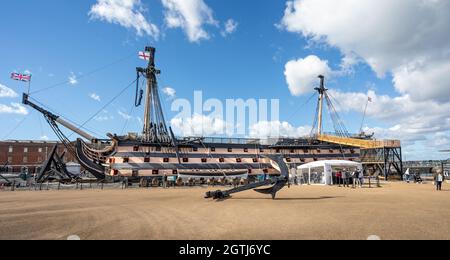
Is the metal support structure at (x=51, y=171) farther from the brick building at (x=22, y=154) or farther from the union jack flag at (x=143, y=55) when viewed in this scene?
the brick building at (x=22, y=154)

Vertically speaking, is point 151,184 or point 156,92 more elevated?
point 156,92

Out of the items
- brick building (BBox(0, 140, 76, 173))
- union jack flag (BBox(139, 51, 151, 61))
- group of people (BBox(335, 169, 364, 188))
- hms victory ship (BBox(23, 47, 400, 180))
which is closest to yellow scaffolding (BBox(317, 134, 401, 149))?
hms victory ship (BBox(23, 47, 400, 180))

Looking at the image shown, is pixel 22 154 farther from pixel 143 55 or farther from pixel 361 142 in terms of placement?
pixel 361 142

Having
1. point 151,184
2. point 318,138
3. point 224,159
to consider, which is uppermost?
point 318,138

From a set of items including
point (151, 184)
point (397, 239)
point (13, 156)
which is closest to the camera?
point (397, 239)

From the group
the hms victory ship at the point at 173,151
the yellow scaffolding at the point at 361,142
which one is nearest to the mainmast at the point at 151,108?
the hms victory ship at the point at 173,151

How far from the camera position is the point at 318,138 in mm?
59031

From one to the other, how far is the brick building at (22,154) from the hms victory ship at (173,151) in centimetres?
4907

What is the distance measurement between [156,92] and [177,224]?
4513 centimetres

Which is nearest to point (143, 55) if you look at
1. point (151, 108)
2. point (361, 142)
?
point (151, 108)

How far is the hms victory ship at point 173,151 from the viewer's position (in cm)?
4434

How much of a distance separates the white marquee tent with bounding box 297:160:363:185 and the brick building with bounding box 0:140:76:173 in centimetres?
7466
